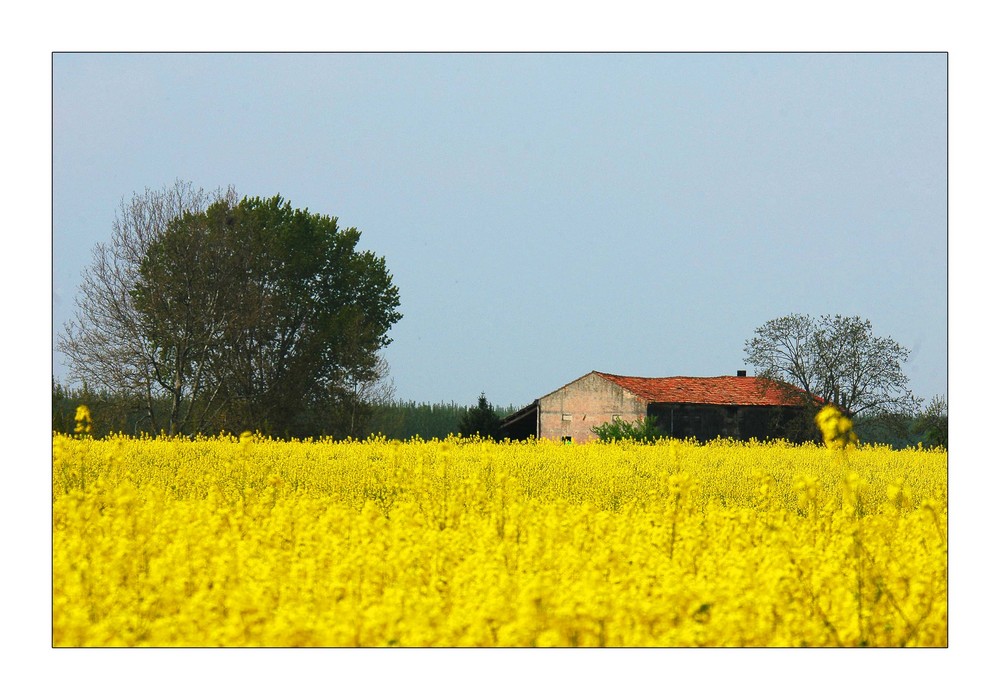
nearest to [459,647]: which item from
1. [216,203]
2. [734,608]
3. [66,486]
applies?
[734,608]

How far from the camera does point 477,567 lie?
18.6 feet

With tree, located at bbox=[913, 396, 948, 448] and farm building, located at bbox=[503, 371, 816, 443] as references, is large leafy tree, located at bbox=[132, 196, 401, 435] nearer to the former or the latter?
farm building, located at bbox=[503, 371, 816, 443]

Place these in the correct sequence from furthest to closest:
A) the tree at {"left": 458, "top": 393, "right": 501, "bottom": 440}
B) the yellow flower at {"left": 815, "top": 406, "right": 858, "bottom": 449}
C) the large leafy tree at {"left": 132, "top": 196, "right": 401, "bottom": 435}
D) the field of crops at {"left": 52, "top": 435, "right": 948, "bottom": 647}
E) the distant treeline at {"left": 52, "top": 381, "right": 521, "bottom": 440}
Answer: the tree at {"left": 458, "top": 393, "right": 501, "bottom": 440}
the large leafy tree at {"left": 132, "top": 196, "right": 401, "bottom": 435}
the distant treeline at {"left": 52, "top": 381, "right": 521, "bottom": 440}
the yellow flower at {"left": 815, "top": 406, "right": 858, "bottom": 449}
the field of crops at {"left": 52, "top": 435, "right": 948, "bottom": 647}

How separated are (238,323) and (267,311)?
4.82 ft

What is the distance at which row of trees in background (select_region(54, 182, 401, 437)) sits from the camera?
17422 mm

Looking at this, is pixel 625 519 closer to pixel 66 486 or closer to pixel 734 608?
pixel 734 608

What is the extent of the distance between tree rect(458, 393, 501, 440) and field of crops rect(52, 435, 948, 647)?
17.7 m

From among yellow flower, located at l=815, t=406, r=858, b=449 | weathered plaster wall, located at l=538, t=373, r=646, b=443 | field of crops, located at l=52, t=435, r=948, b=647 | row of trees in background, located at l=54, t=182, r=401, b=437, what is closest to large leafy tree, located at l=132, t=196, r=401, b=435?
row of trees in background, located at l=54, t=182, r=401, b=437

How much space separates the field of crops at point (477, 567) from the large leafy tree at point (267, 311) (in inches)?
444

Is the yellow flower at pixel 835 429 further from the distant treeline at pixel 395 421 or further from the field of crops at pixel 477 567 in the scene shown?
the distant treeline at pixel 395 421

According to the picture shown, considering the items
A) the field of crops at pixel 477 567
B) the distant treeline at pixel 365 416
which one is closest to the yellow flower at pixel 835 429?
the field of crops at pixel 477 567

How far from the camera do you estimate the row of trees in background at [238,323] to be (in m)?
17.4

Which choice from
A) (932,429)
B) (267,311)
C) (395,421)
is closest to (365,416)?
(395,421)

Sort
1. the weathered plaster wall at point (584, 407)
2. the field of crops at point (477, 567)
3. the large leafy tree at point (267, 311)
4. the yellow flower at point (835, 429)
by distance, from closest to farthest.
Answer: the field of crops at point (477, 567) → the yellow flower at point (835, 429) → the large leafy tree at point (267, 311) → the weathered plaster wall at point (584, 407)
